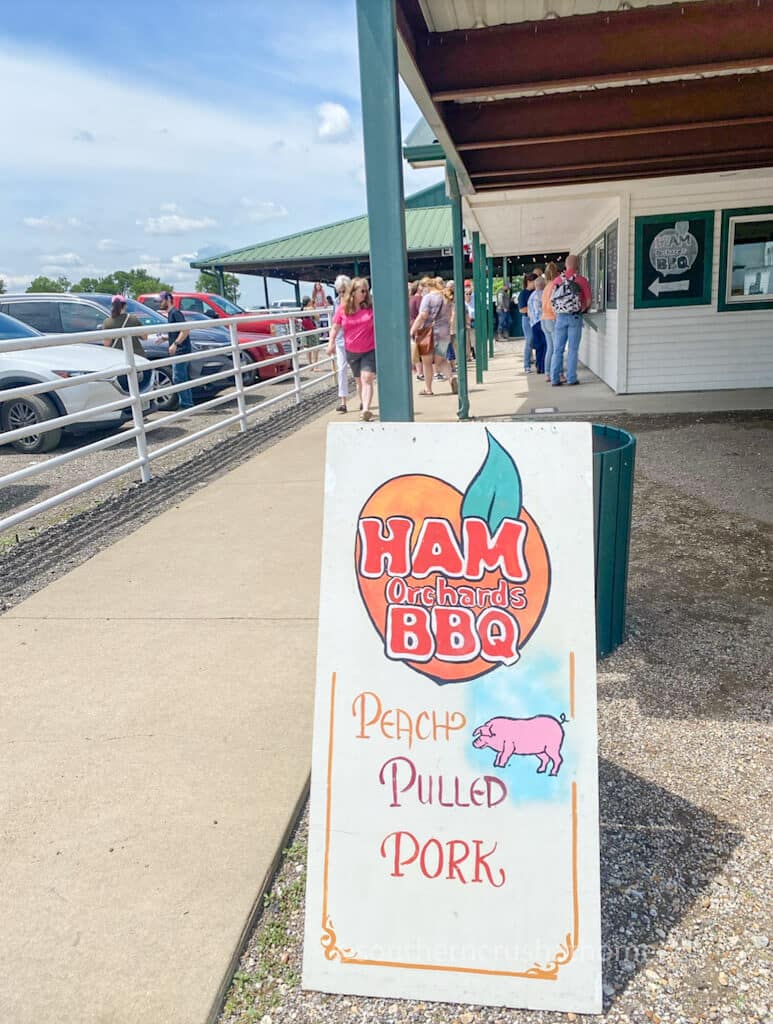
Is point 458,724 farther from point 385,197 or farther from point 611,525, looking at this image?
point 385,197

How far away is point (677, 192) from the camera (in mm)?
9602

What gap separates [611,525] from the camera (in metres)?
3.25

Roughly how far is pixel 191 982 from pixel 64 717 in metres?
1.51

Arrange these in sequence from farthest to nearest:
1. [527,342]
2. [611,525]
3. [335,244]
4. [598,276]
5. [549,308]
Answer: [335,244] < [527,342] < [598,276] < [549,308] < [611,525]

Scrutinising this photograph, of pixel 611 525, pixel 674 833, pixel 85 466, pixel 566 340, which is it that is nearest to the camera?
pixel 674 833

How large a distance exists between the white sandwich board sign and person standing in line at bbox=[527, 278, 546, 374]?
11.7m

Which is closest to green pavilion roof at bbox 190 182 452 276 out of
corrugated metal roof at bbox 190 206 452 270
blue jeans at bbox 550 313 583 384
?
corrugated metal roof at bbox 190 206 452 270

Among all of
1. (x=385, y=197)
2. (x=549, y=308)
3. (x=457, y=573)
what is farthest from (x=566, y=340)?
(x=457, y=573)

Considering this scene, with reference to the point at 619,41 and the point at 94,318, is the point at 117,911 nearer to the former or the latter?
the point at 619,41

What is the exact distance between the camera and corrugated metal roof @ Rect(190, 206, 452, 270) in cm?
2784

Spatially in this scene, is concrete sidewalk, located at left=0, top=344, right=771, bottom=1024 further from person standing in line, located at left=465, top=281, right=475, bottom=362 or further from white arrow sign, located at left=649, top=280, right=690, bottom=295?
person standing in line, located at left=465, top=281, right=475, bottom=362

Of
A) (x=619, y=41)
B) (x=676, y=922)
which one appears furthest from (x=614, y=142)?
(x=676, y=922)

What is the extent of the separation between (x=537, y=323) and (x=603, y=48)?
9.82 meters

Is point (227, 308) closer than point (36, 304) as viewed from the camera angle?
No
